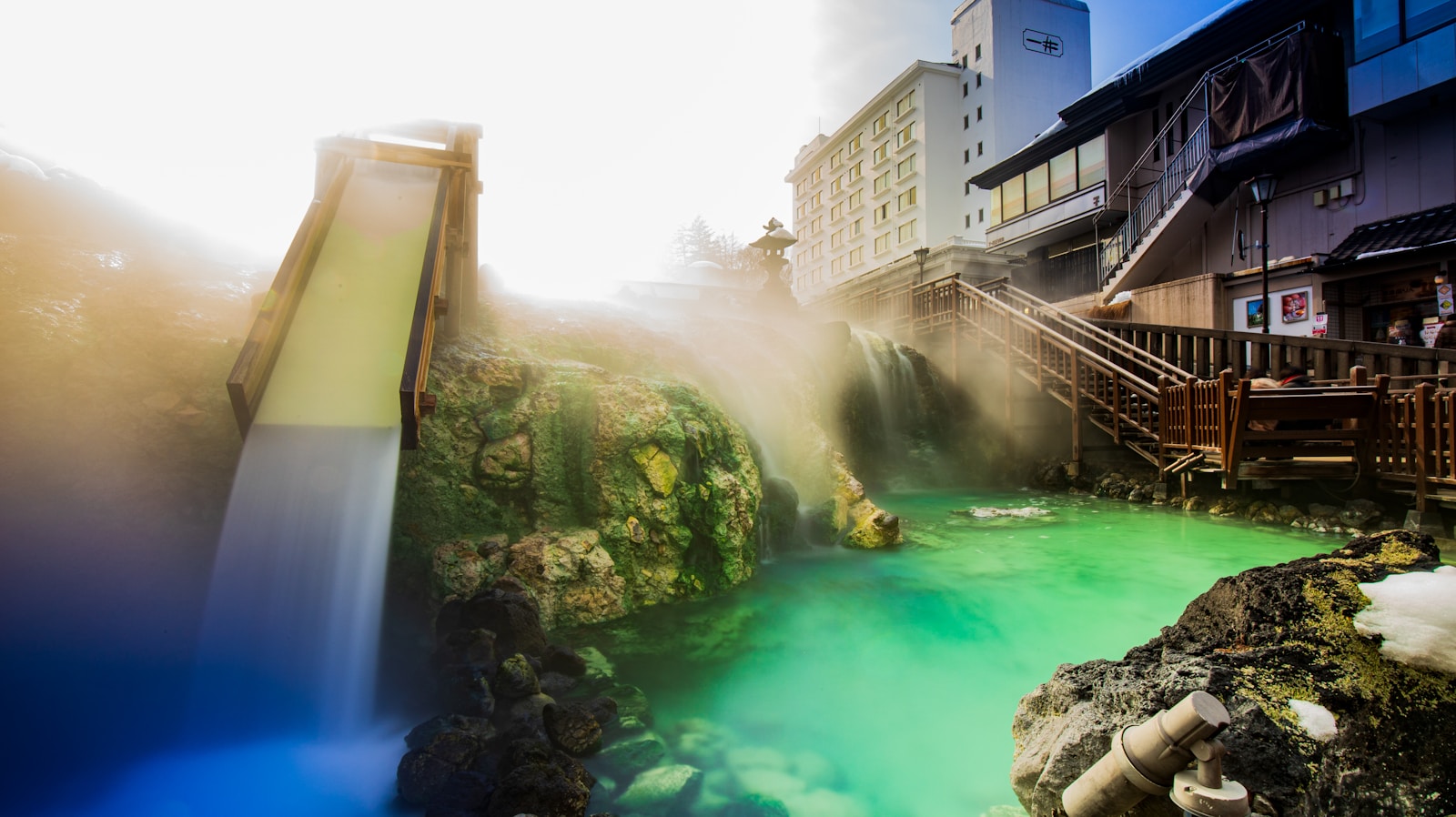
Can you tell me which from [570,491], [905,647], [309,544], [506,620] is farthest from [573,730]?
[905,647]

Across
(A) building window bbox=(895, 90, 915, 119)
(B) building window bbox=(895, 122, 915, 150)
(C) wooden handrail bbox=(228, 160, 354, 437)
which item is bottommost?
(C) wooden handrail bbox=(228, 160, 354, 437)

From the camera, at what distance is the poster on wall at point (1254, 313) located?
15.6m

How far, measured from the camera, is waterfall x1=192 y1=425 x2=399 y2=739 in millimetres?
4559

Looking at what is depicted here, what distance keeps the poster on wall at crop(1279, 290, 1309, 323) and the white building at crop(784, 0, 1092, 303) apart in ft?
50.1

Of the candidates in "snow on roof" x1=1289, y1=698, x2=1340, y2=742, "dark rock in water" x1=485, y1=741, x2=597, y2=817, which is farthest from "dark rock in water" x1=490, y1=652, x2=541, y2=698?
"snow on roof" x1=1289, y1=698, x2=1340, y2=742

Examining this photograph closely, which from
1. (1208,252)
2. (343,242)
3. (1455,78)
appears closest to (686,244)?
(1208,252)

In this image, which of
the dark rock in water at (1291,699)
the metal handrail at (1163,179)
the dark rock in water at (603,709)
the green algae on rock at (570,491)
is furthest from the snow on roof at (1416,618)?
the metal handrail at (1163,179)

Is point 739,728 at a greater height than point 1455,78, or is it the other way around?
point 1455,78

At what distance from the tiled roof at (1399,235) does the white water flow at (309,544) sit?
18.6m

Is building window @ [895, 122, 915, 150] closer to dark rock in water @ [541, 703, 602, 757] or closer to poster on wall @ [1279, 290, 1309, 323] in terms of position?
poster on wall @ [1279, 290, 1309, 323]

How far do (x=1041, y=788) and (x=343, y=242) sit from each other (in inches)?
274

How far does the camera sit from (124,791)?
3.66m

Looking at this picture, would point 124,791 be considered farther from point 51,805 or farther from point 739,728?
point 739,728

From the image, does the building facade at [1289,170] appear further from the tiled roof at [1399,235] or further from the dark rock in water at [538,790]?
the dark rock in water at [538,790]
